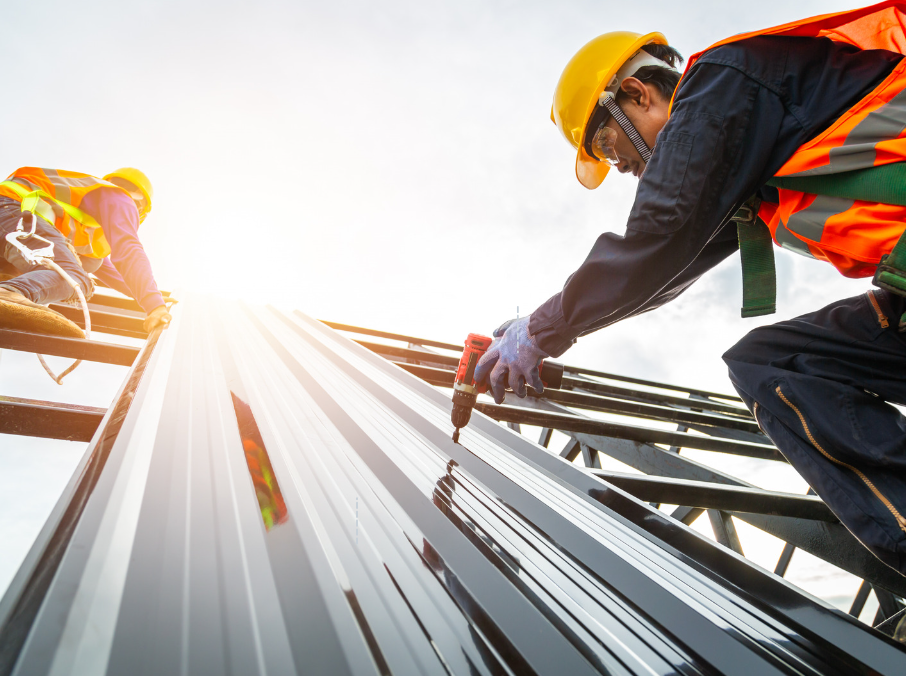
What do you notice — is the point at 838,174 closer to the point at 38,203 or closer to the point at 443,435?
the point at 443,435

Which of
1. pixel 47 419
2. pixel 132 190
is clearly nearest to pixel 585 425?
pixel 47 419

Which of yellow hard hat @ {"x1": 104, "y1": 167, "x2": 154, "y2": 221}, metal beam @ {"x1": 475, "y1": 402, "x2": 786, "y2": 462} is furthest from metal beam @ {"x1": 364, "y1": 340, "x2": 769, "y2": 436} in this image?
yellow hard hat @ {"x1": 104, "y1": 167, "x2": 154, "y2": 221}

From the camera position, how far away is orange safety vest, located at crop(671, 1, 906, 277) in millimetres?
966

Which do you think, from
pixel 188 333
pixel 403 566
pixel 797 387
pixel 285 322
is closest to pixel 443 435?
pixel 403 566

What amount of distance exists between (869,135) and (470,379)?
120 cm

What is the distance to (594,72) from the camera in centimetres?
176

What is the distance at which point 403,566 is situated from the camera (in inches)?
29.4

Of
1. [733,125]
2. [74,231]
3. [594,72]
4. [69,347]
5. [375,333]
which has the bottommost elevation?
[69,347]

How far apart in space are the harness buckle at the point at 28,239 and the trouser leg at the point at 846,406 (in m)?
4.05

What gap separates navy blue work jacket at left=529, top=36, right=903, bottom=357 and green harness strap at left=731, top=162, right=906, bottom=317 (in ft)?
0.42

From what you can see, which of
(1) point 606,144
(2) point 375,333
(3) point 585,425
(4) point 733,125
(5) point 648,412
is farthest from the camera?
(2) point 375,333

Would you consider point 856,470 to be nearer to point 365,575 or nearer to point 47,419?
point 365,575

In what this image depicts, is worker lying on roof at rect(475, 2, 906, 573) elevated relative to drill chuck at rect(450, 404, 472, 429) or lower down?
elevated

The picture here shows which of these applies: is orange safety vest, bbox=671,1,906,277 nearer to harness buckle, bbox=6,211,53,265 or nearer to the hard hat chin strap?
the hard hat chin strap
